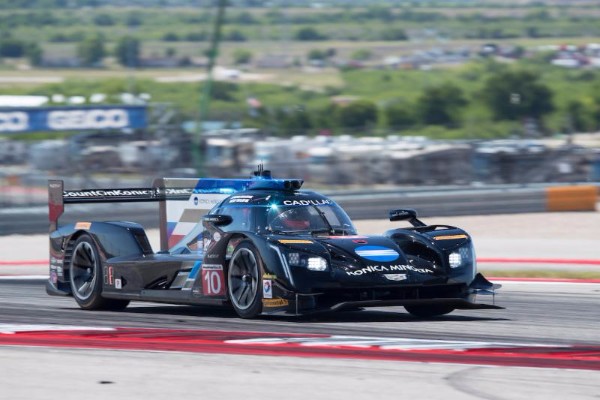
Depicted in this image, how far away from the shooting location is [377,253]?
10.2 meters

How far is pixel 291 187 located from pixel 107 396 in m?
4.71

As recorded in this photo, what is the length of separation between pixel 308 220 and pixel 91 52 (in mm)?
90916

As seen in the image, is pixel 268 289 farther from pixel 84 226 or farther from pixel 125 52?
pixel 125 52

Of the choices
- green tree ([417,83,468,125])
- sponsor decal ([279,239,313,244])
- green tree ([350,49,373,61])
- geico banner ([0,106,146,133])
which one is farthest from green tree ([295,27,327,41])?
sponsor decal ([279,239,313,244])

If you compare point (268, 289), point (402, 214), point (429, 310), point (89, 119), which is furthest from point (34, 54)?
point (268, 289)

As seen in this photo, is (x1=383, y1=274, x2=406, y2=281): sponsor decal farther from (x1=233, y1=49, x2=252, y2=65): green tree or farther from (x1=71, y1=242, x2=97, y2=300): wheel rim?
(x1=233, y1=49, x2=252, y2=65): green tree

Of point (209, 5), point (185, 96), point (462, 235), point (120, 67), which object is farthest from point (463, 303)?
point (209, 5)

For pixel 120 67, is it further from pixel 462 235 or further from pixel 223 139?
pixel 462 235

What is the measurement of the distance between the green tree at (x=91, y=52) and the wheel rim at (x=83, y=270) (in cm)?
8710

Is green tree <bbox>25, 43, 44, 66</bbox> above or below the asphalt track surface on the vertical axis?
above

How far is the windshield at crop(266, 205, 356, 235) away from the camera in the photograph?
34.9 ft

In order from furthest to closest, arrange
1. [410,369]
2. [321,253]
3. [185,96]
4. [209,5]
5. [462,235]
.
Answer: [209,5] → [185,96] → [462,235] → [321,253] → [410,369]

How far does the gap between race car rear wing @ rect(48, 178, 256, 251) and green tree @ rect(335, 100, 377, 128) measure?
57293 millimetres

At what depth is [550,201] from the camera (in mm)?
28484
